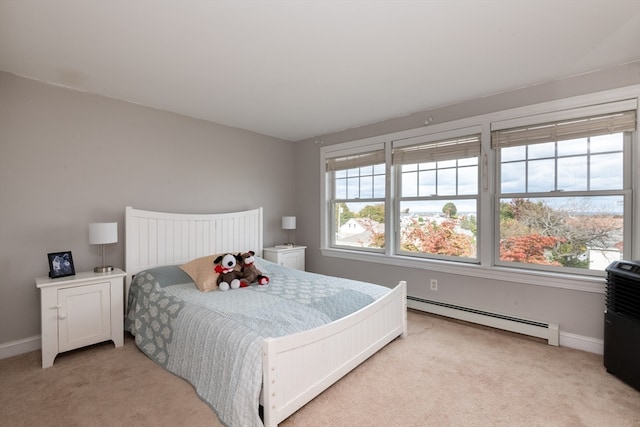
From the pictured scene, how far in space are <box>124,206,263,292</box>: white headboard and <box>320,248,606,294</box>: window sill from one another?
1.59 meters

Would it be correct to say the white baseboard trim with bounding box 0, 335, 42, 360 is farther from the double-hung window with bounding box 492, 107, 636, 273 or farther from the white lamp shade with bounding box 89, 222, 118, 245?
the double-hung window with bounding box 492, 107, 636, 273

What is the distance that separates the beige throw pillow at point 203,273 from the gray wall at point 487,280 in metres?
1.99

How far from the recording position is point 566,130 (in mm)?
2639

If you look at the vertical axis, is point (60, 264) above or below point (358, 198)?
below

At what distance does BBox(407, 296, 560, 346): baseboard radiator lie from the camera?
2.66 metres

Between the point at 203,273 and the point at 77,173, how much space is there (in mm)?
1544

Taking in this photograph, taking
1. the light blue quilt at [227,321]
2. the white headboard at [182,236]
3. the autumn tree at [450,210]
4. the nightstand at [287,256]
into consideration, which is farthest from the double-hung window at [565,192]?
the white headboard at [182,236]

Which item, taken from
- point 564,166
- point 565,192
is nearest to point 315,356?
point 565,192

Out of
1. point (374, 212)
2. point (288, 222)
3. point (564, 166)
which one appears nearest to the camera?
point (564, 166)

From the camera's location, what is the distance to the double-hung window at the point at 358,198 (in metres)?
4.00

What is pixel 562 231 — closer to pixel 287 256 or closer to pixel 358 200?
pixel 358 200

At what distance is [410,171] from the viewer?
3732mm

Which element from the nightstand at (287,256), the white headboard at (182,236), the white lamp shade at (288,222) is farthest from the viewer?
the white lamp shade at (288,222)

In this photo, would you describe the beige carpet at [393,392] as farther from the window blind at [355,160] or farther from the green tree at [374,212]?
the window blind at [355,160]
